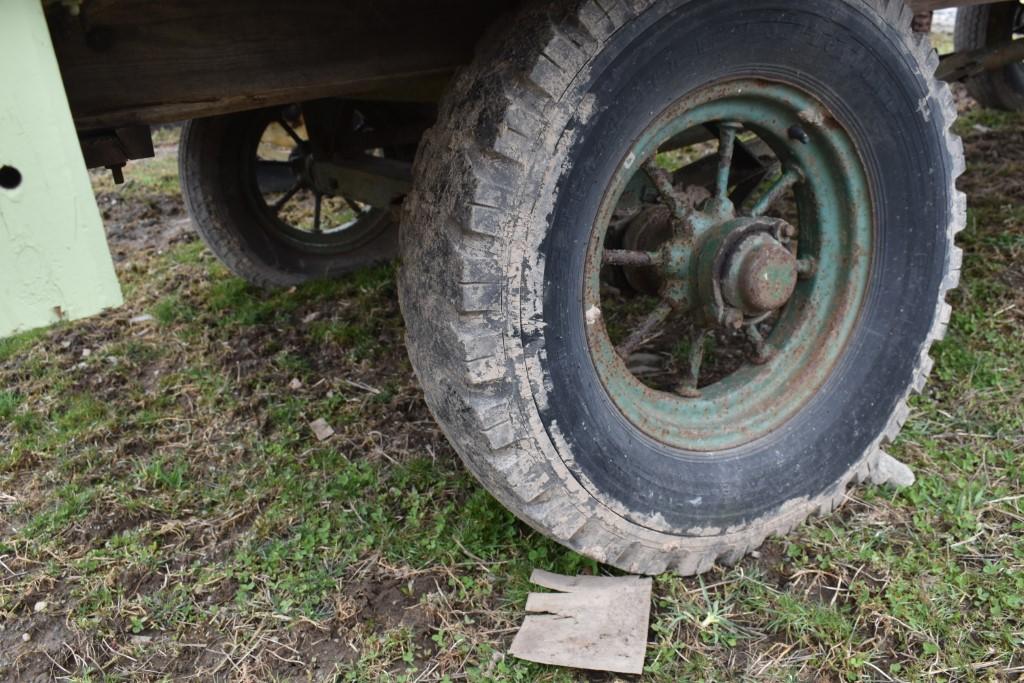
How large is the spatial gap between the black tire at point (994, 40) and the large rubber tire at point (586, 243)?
3.08m

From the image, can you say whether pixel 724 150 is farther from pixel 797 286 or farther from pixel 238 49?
pixel 238 49

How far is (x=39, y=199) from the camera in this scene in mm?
1028

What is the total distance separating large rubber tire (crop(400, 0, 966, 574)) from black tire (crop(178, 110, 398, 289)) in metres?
1.95

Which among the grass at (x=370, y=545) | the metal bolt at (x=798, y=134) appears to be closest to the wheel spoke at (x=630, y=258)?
the metal bolt at (x=798, y=134)

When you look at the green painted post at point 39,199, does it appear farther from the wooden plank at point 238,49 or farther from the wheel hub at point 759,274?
the wheel hub at point 759,274

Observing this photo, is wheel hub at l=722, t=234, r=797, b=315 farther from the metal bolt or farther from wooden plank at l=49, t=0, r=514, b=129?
wooden plank at l=49, t=0, r=514, b=129

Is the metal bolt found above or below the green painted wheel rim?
above

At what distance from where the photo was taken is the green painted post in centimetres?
101

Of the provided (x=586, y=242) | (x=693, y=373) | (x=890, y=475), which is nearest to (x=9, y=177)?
(x=586, y=242)

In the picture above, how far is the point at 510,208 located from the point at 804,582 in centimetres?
117

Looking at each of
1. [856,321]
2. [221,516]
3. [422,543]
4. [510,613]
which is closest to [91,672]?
[221,516]

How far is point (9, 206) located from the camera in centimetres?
101

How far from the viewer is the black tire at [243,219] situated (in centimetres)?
342

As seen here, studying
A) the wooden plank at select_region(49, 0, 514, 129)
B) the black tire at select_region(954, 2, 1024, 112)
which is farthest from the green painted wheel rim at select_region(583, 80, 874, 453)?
the black tire at select_region(954, 2, 1024, 112)
